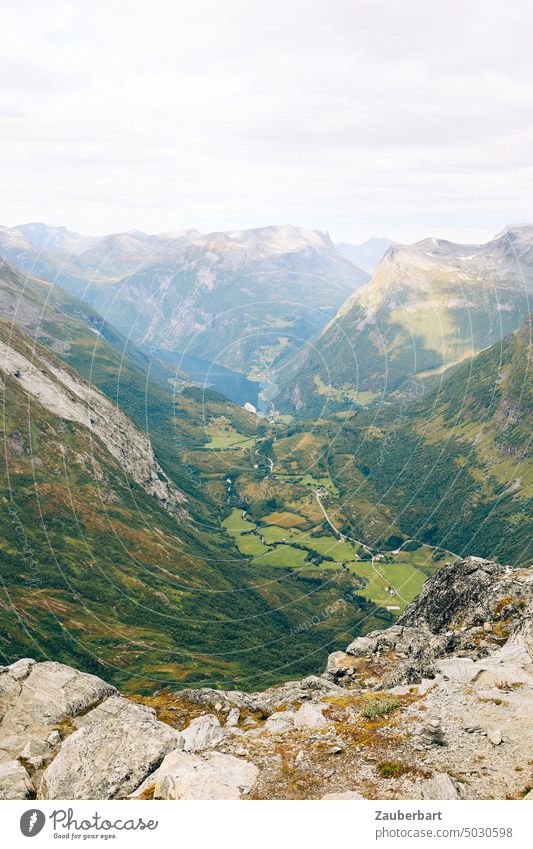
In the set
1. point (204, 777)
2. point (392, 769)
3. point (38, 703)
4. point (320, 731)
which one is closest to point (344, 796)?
point (392, 769)

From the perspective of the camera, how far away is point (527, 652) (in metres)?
67.4

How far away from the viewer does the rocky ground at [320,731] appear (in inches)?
1763

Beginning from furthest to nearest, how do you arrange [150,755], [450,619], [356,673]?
1. [450,619]
2. [356,673]
3. [150,755]

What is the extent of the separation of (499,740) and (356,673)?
39.9 meters

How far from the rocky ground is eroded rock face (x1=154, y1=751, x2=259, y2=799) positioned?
111 millimetres

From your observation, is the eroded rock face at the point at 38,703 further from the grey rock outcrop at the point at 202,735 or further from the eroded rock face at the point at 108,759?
the grey rock outcrop at the point at 202,735

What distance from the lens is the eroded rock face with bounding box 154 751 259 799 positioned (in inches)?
1731

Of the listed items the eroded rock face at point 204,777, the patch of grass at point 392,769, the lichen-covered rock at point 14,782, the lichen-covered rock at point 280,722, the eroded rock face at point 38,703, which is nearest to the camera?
the eroded rock face at point 204,777
